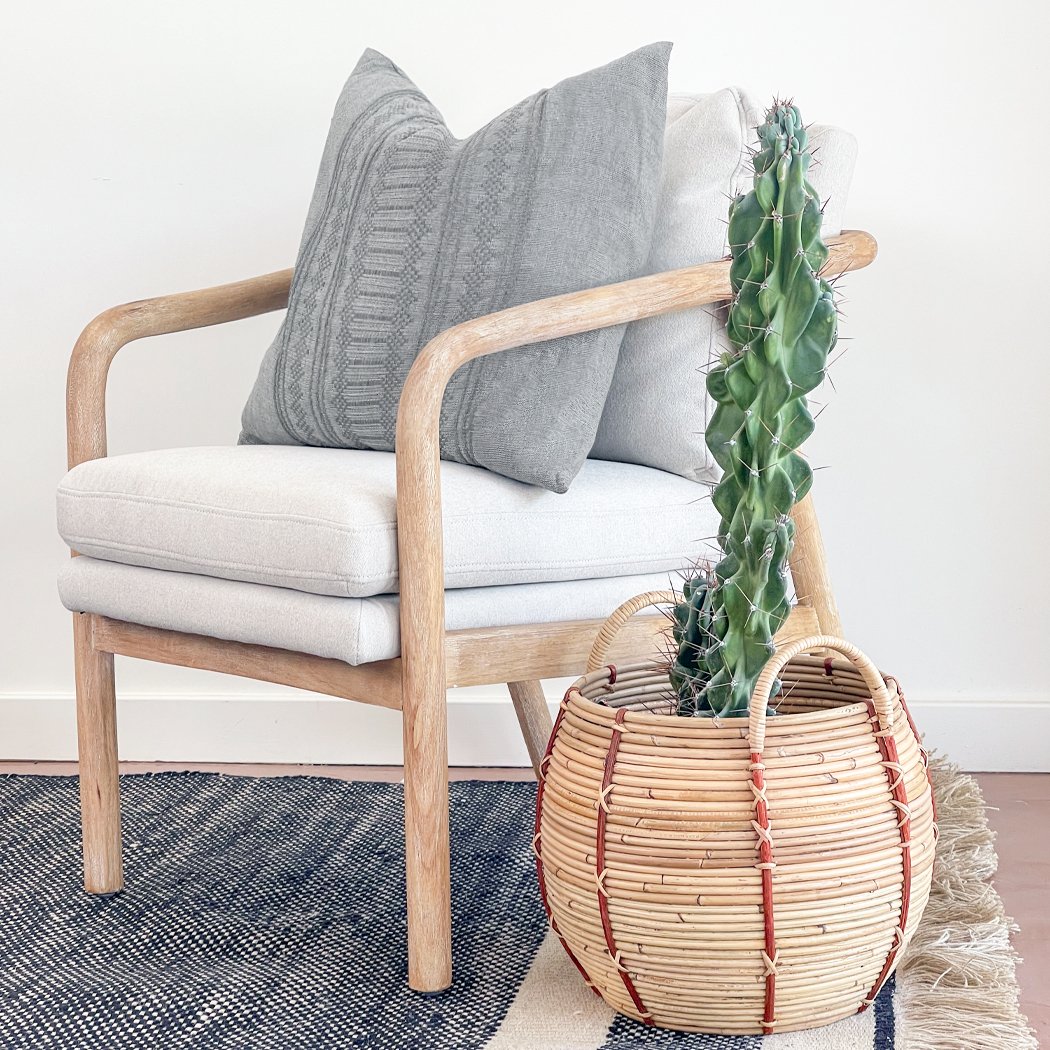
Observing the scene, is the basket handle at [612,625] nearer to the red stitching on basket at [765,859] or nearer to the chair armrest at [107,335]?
the red stitching on basket at [765,859]

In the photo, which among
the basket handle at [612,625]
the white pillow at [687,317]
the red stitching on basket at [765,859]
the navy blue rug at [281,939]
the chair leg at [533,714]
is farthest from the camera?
the chair leg at [533,714]

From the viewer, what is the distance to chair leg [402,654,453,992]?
3.63 ft

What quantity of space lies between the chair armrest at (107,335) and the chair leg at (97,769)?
0.69 feet

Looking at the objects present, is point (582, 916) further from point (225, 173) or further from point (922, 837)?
point (225, 173)

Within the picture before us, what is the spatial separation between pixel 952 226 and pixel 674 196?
25.6 inches

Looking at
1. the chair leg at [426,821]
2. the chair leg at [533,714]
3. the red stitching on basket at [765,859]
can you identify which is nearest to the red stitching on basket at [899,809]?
the red stitching on basket at [765,859]

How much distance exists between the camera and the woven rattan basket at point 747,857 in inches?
38.4

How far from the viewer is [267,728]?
2072 mm

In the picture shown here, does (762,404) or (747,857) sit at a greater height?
(762,404)

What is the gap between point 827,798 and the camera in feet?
3.24

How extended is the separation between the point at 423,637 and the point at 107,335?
640 mm

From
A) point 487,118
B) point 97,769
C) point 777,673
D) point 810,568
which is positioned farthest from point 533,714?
point 487,118

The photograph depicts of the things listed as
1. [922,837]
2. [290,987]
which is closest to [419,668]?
[290,987]

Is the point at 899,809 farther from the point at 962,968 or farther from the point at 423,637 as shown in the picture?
the point at 423,637
